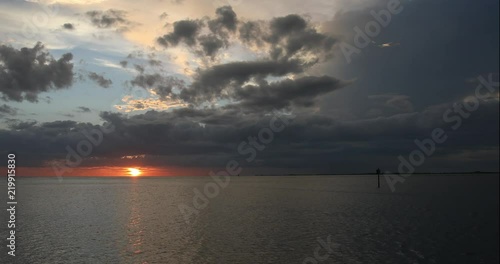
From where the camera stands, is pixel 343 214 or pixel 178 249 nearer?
pixel 178 249

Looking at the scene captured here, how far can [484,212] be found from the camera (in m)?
71.8

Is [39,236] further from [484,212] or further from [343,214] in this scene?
[484,212]

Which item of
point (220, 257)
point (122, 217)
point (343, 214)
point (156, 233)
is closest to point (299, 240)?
point (220, 257)

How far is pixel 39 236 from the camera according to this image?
49.1 metres

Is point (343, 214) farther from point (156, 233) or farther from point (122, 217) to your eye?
point (122, 217)

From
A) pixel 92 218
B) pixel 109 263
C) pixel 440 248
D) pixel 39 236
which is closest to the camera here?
pixel 109 263

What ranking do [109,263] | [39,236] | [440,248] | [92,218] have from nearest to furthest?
[109,263] < [440,248] < [39,236] < [92,218]

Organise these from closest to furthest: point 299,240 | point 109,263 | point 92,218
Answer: point 109,263
point 299,240
point 92,218

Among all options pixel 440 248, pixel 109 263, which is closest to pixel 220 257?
pixel 109 263

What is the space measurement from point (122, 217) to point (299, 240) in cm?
4019

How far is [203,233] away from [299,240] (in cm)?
1361

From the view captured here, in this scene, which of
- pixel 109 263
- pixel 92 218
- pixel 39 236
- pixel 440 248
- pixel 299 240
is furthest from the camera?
pixel 92 218

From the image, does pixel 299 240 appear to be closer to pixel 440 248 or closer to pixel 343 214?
pixel 440 248

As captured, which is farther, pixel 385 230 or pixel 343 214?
pixel 343 214
